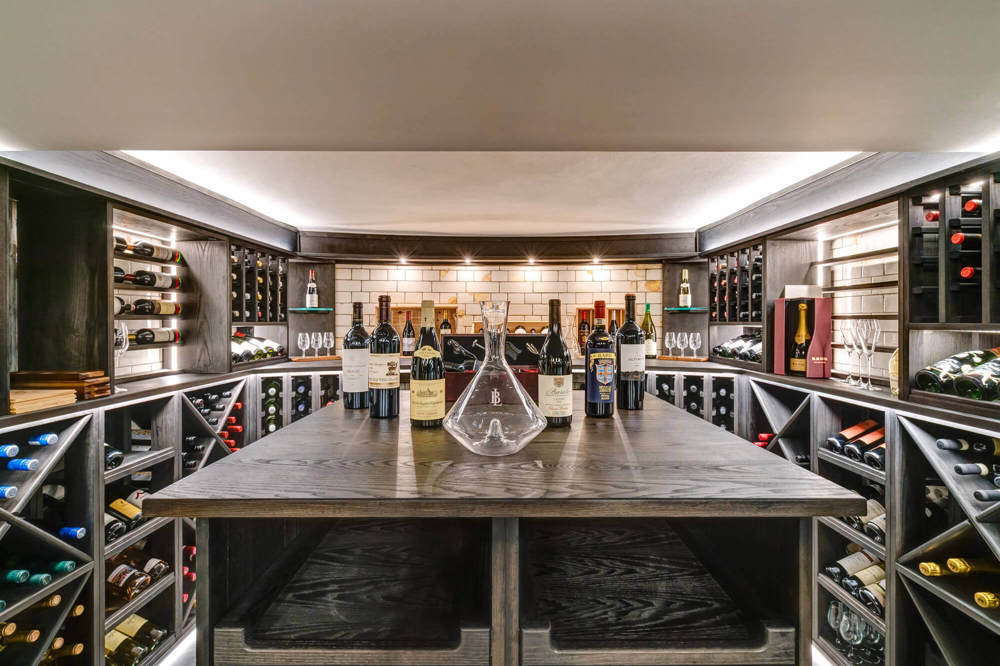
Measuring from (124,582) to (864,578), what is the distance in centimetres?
335

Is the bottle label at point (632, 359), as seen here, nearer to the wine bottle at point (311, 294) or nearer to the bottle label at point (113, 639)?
the bottle label at point (113, 639)

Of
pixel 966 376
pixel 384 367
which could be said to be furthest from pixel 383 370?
pixel 966 376

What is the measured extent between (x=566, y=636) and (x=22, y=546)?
7.46 feet

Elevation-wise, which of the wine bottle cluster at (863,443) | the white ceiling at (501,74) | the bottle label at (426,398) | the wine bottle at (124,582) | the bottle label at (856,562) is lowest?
the wine bottle at (124,582)

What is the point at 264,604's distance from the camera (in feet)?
2.84

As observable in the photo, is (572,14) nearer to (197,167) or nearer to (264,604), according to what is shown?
(264,604)

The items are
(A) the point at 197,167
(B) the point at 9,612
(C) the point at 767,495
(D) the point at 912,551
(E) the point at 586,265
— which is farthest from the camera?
(E) the point at 586,265

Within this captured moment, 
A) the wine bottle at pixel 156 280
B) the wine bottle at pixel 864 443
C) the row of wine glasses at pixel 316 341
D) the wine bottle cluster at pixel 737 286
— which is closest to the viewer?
the wine bottle at pixel 864 443

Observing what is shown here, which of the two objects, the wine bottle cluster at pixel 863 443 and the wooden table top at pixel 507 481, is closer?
the wooden table top at pixel 507 481

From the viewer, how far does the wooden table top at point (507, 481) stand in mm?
733

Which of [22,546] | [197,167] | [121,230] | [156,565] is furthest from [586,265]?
[22,546]

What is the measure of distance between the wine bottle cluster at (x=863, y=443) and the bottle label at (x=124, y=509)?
3352 millimetres

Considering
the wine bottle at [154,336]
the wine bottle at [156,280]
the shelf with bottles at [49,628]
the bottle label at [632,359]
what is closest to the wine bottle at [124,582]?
the shelf with bottles at [49,628]

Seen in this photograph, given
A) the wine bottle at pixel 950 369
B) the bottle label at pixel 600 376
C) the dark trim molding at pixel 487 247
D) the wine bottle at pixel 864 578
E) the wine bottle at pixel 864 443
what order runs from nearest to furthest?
the bottle label at pixel 600 376, the wine bottle at pixel 950 369, the wine bottle at pixel 864 578, the wine bottle at pixel 864 443, the dark trim molding at pixel 487 247
